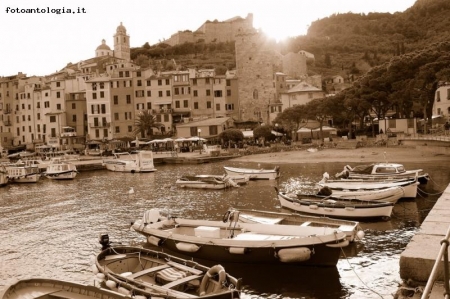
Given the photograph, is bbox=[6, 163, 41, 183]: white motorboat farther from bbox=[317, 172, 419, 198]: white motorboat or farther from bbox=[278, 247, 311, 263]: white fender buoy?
bbox=[278, 247, 311, 263]: white fender buoy

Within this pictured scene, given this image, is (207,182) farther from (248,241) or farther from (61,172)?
(248,241)

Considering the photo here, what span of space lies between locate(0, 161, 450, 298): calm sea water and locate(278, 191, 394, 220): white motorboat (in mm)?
624

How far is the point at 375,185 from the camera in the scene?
106 feet

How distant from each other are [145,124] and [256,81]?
78.7 ft

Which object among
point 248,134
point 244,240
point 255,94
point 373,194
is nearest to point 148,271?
point 244,240

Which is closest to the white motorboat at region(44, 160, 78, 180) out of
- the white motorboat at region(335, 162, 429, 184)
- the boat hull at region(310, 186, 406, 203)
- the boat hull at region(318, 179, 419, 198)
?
the white motorboat at region(335, 162, 429, 184)

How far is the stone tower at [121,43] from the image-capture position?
137125mm

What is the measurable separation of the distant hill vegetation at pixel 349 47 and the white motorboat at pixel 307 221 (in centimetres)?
11003

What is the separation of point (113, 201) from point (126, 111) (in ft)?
195

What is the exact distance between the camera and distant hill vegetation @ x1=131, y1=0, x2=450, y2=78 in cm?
14750

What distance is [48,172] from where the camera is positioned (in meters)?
60.6

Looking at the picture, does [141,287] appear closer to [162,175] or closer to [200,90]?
[162,175]

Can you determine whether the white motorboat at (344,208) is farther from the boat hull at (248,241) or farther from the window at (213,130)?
the window at (213,130)

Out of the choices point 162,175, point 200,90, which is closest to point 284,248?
point 162,175
